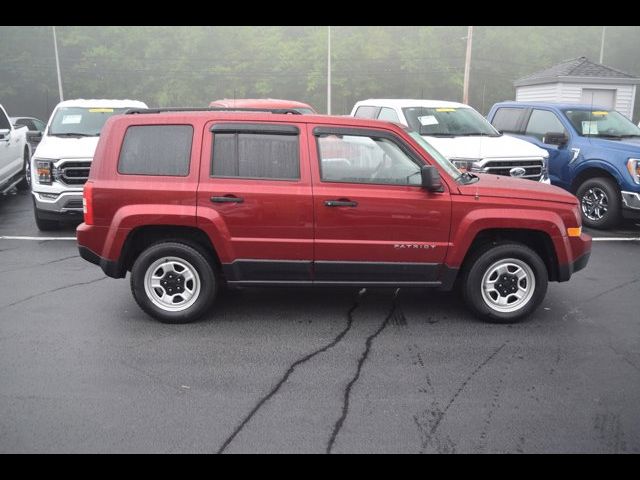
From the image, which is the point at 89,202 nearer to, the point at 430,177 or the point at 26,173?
the point at 430,177

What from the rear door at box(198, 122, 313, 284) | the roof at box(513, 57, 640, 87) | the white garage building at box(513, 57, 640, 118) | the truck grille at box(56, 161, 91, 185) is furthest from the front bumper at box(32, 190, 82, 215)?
the roof at box(513, 57, 640, 87)

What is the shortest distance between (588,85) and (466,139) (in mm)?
12813

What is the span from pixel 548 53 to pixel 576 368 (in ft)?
157

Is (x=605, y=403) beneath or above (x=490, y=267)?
beneath

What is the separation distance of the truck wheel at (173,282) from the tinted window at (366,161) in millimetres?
1381

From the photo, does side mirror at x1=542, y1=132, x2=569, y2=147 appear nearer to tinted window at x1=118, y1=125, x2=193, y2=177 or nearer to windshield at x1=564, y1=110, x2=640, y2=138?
windshield at x1=564, y1=110, x2=640, y2=138

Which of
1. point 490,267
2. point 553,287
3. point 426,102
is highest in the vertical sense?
point 426,102

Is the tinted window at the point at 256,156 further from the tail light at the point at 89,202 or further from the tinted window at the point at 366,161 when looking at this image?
the tail light at the point at 89,202

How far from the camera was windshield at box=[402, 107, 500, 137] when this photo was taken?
33.1 feet

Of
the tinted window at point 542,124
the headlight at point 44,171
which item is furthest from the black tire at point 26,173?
the tinted window at point 542,124

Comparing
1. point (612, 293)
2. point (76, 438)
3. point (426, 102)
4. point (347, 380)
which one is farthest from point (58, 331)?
point (426, 102)

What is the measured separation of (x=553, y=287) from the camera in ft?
21.6
